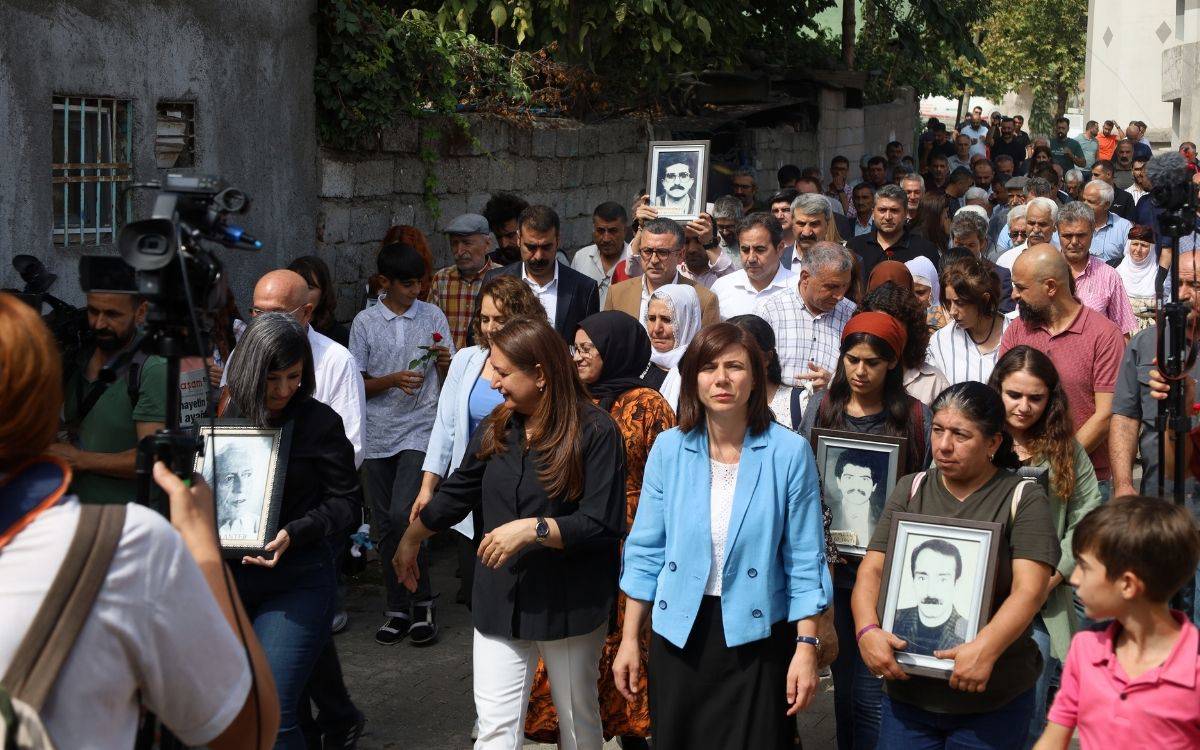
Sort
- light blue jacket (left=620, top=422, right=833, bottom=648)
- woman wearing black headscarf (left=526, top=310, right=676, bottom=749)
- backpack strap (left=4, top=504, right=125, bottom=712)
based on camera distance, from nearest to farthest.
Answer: backpack strap (left=4, top=504, right=125, bottom=712)
light blue jacket (left=620, top=422, right=833, bottom=648)
woman wearing black headscarf (left=526, top=310, right=676, bottom=749)

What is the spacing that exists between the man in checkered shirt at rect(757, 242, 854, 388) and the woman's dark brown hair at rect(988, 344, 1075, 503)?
191cm

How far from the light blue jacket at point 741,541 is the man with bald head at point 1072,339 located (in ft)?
7.84

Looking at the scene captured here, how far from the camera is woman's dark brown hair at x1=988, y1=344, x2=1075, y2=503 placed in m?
4.94

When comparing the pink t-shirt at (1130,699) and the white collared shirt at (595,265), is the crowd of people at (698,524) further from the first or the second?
the white collared shirt at (595,265)

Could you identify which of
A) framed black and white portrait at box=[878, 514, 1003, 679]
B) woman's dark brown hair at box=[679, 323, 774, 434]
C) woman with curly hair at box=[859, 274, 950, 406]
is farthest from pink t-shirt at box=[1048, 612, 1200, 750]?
woman with curly hair at box=[859, 274, 950, 406]

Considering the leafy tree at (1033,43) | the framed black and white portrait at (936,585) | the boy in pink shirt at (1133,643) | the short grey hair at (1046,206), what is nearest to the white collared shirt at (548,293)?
the short grey hair at (1046,206)

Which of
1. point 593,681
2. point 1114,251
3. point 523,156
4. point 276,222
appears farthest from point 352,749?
point 1114,251

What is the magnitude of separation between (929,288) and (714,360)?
4608mm

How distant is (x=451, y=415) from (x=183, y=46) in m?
3.47

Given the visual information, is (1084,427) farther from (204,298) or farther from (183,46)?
(183,46)

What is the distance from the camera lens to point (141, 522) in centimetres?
227

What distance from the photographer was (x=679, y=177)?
397 inches

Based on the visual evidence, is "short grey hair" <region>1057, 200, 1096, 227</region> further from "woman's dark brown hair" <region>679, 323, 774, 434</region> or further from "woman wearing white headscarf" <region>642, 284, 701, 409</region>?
"woman's dark brown hair" <region>679, 323, 774, 434</region>

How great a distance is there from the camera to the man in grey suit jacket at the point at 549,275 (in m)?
8.41
